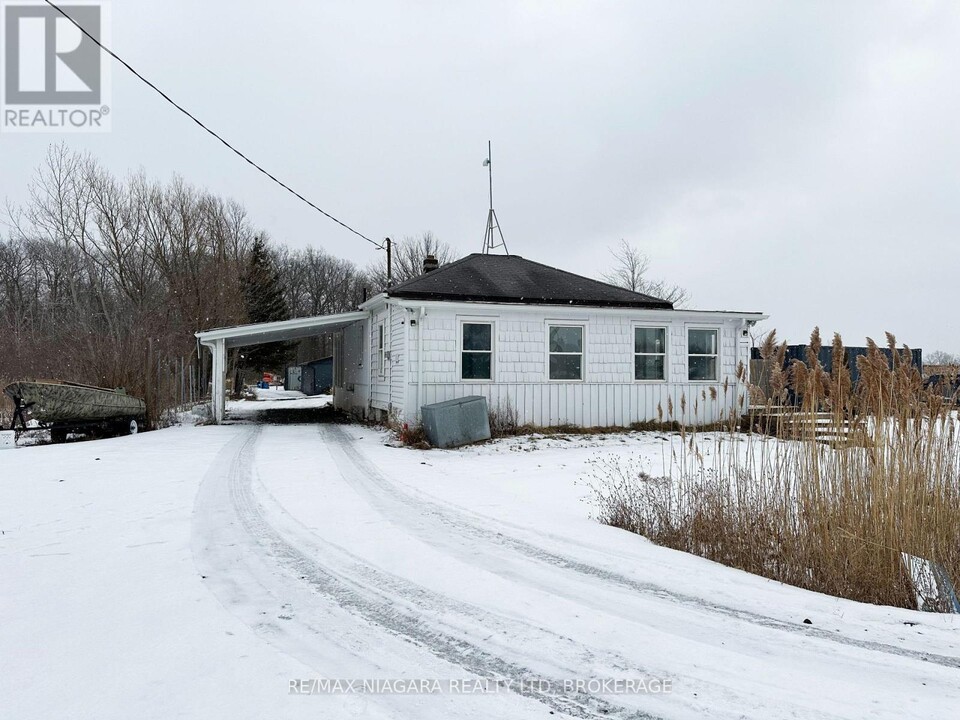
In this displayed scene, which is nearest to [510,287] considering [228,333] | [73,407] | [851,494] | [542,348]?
[542,348]

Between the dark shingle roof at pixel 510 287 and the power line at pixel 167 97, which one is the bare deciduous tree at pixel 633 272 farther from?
the power line at pixel 167 97

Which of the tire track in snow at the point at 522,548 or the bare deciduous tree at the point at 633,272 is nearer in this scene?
the tire track in snow at the point at 522,548

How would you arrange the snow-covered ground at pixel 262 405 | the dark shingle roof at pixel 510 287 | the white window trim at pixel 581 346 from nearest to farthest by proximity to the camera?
the dark shingle roof at pixel 510 287 → the white window trim at pixel 581 346 → the snow-covered ground at pixel 262 405

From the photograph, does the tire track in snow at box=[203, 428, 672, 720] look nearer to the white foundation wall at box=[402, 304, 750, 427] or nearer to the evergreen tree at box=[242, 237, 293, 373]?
the white foundation wall at box=[402, 304, 750, 427]

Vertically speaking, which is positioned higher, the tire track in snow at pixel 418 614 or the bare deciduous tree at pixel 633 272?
the bare deciduous tree at pixel 633 272

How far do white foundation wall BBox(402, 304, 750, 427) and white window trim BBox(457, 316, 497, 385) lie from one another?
22 mm

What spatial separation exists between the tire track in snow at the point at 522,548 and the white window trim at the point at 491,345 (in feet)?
12.6

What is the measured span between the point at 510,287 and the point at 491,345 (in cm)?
186

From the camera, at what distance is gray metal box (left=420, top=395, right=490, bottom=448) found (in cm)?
1096

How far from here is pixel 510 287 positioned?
1388 cm

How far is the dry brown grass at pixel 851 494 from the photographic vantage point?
389 centimetres

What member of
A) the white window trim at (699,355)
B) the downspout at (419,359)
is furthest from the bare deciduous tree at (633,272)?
the downspout at (419,359)

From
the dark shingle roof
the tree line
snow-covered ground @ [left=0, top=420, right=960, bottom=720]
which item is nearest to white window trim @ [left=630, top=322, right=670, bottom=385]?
the dark shingle roof

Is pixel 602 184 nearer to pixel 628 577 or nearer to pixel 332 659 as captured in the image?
pixel 628 577
